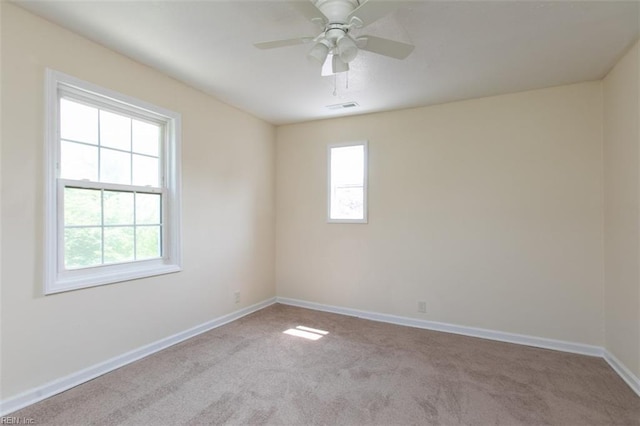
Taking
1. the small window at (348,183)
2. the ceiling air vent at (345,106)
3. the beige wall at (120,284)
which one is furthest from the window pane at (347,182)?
the beige wall at (120,284)

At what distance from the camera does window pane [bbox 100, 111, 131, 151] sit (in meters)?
2.57

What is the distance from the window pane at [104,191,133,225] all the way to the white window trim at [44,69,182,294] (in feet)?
1.14

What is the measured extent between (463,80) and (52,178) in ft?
11.5

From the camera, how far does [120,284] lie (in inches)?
102

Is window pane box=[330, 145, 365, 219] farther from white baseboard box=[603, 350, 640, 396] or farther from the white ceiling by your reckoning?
white baseboard box=[603, 350, 640, 396]

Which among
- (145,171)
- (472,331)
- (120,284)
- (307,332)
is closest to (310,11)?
(145,171)

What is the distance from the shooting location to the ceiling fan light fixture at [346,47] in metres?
1.81

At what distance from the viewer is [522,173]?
317cm

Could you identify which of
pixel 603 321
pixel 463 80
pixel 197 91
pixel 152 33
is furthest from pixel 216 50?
pixel 603 321

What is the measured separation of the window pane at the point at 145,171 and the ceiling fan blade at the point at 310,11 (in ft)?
6.75

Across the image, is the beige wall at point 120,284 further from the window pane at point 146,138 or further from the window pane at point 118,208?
the window pane at point 118,208

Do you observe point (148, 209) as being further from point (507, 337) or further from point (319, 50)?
point (507, 337)

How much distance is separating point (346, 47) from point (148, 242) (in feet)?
8.12

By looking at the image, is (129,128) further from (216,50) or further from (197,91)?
(216,50)
